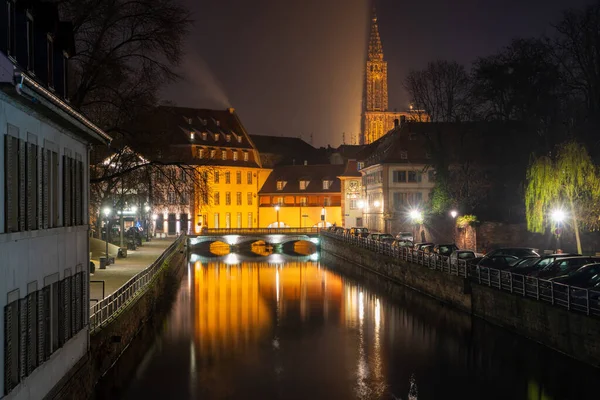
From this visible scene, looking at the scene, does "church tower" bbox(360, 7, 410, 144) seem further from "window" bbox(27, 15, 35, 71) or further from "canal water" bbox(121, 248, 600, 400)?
"window" bbox(27, 15, 35, 71)

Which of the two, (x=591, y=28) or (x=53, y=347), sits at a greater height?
(x=591, y=28)

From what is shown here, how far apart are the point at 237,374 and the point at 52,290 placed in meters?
9.88

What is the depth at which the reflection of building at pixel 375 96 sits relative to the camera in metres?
184

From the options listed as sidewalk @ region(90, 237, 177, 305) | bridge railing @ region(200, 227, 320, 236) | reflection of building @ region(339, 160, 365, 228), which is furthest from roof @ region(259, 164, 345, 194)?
sidewalk @ region(90, 237, 177, 305)

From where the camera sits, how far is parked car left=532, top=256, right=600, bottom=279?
86.1 ft

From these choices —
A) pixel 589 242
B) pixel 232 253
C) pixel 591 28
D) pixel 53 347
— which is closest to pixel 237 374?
pixel 53 347

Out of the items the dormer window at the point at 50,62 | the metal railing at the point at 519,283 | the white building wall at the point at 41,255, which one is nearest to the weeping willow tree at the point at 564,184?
the metal railing at the point at 519,283

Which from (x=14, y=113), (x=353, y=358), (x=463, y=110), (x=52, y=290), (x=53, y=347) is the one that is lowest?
(x=353, y=358)

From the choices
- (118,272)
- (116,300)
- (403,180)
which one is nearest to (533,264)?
(116,300)

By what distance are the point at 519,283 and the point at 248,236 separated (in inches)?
2160

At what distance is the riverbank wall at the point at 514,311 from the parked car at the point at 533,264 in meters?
1.63

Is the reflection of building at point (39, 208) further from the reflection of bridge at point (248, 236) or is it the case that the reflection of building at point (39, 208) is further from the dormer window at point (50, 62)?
the reflection of bridge at point (248, 236)

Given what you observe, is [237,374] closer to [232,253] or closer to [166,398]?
[166,398]

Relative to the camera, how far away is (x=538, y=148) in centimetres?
4869
